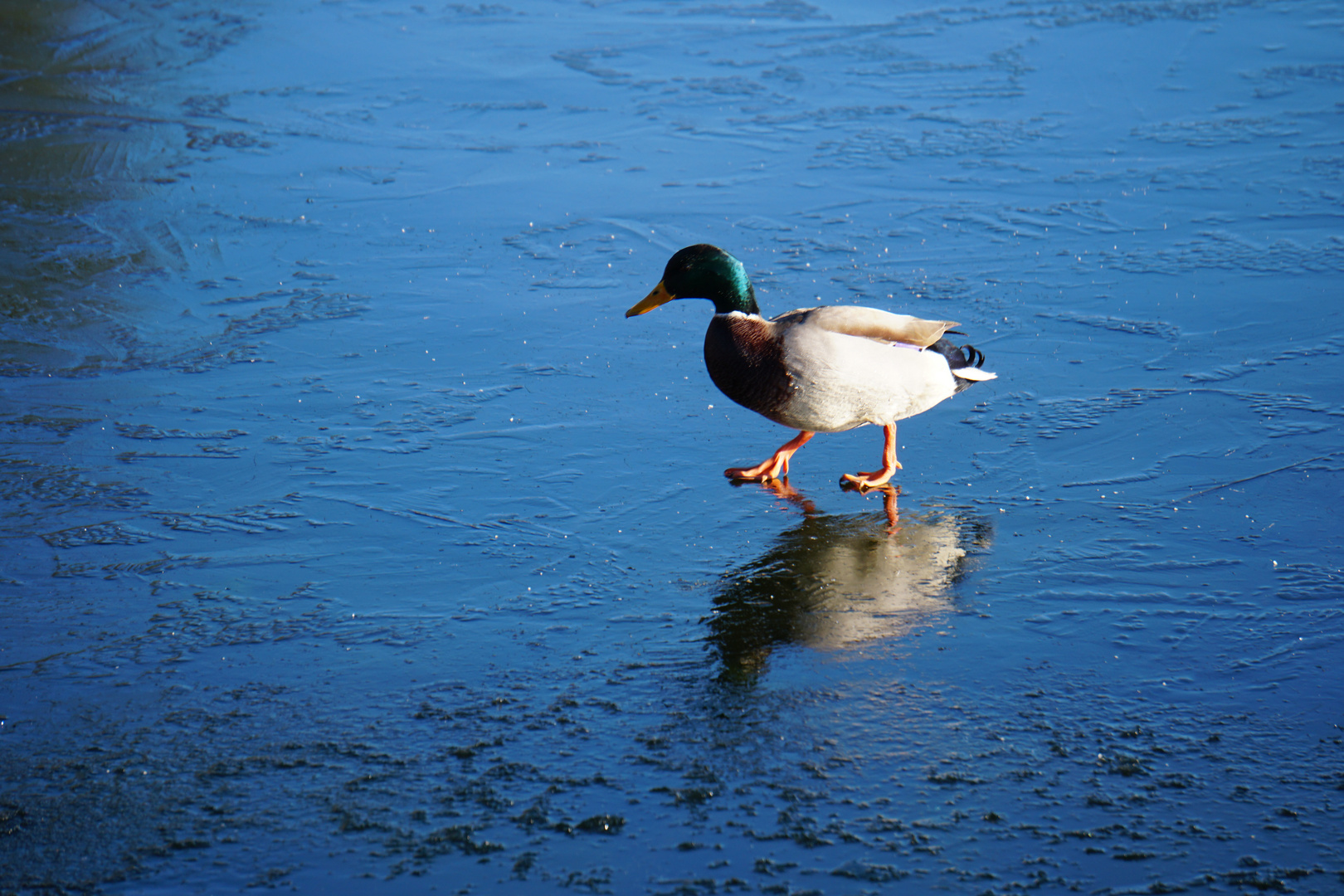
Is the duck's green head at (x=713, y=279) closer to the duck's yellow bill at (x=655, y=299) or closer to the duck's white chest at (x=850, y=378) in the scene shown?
the duck's yellow bill at (x=655, y=299)

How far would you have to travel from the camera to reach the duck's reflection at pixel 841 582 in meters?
3.21

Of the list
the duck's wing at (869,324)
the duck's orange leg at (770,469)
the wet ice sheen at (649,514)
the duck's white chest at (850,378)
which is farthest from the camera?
the duck's orange leg at (770,469)

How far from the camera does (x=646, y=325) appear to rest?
18.4ft

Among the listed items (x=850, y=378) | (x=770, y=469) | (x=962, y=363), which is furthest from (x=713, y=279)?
(x=962, y=363)

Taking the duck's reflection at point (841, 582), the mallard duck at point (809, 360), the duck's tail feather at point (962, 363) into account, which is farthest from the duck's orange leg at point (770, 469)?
the duck's tail feather at point (962, 363)

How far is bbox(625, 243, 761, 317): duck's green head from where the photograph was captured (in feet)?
13.1

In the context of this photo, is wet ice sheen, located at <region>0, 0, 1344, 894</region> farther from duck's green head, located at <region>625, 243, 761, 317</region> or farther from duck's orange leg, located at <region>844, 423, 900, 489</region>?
duck's green head, located at <region>625, 243, 761, 317</region>

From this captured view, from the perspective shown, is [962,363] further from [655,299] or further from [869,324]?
[655,299]

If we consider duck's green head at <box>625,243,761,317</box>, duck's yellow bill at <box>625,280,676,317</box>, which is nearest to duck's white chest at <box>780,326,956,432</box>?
duck's green head at <box>625,243,761,317</box>

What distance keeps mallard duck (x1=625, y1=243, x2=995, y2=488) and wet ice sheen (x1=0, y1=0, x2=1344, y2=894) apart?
0.25 metres

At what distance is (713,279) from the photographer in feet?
13.2

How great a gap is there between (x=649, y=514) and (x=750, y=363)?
22.4 inches

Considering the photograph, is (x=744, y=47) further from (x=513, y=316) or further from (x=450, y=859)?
(x=450, y=859)

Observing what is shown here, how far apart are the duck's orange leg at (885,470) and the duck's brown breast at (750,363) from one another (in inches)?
13.9
